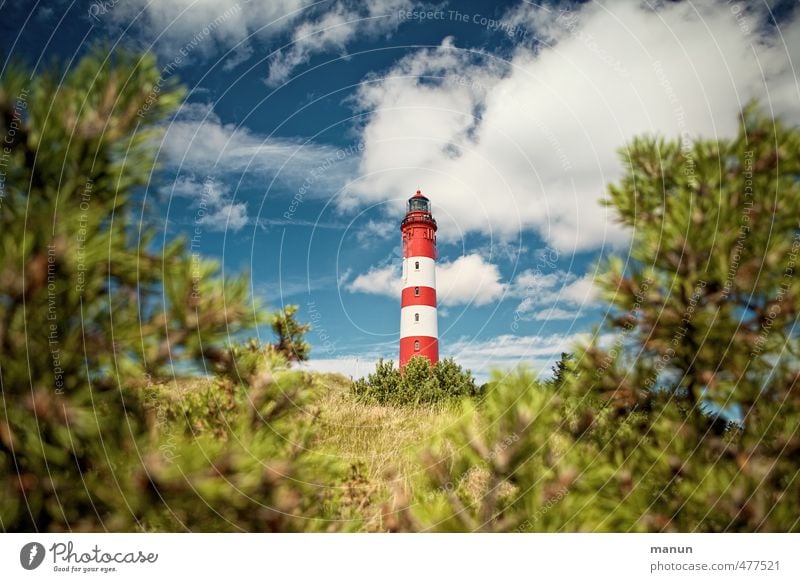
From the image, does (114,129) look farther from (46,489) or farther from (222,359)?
(46,489)

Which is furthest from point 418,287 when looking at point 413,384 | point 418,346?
point 413,384

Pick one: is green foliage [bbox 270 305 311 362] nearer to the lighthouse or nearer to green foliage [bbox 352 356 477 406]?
green foliage [bbox 352 356 477 406]

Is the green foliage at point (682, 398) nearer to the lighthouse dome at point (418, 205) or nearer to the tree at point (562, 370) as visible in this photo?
the tree at point (562, 370)

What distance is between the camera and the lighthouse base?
1878 centimetres

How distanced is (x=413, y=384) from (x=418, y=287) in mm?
9771

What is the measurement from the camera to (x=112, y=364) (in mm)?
1307

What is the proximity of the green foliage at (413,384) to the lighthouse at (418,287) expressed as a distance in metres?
7.63

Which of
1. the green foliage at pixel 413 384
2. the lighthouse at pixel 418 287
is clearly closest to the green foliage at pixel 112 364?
the green foliage at pixel 413 384

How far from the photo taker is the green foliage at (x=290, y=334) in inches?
56.0

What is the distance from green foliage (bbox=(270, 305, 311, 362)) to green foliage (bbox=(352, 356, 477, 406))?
5.78 metres

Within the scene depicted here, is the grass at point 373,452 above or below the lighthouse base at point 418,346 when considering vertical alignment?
below

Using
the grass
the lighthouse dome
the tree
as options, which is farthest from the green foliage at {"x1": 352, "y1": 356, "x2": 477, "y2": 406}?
the lighthouse dome
